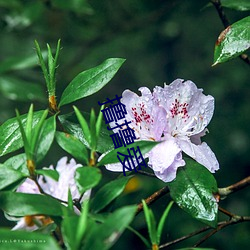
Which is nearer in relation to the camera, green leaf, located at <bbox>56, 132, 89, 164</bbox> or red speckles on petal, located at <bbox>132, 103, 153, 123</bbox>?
green leaf, located at <bbox>56, 132, 89, 164</bbox>

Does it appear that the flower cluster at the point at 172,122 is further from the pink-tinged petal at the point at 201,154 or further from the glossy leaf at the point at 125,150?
the glossy leaf at the point at 125,150

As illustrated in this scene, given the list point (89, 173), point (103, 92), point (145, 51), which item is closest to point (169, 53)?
point (145, 51)

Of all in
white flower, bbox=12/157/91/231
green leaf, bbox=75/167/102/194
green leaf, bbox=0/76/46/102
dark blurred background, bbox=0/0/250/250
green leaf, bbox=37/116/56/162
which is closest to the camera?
green leaf, bbox=75/167/102/194

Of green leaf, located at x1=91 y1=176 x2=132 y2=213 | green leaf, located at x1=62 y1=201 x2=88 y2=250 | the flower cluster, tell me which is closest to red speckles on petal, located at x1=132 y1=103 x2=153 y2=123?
the flower cluster

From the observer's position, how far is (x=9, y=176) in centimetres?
103

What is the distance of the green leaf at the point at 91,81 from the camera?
119 cm

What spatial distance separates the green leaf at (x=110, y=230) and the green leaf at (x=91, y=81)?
1.35 feet

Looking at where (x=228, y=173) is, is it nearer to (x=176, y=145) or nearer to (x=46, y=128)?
(x=176, y=145)

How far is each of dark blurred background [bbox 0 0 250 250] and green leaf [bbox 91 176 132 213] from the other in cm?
120

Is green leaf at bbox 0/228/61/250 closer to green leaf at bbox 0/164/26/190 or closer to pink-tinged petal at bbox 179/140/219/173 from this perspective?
green leaf at bbox 0/164/26/190

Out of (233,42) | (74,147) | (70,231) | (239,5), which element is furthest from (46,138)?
(239,5)

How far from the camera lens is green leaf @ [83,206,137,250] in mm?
804

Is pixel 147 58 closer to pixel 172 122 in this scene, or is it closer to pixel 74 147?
pixel 172 122

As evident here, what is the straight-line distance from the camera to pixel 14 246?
0.78 metres
